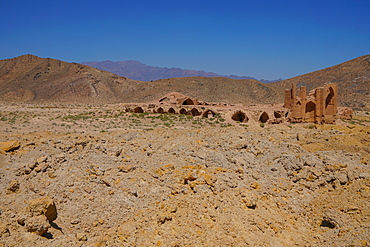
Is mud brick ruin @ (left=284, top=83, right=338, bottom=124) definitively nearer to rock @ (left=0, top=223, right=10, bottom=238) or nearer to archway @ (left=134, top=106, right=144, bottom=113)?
archway @ (left=134, top=106, right=144, bottom=113)

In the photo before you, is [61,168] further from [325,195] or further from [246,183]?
[325,195]

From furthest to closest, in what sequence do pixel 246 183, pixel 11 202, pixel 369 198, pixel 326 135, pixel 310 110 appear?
pixel 310 110 < pixel 326 135 < pixel 246 183 < pixel 369 198 < pixel 11 202

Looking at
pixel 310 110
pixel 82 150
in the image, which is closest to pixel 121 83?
pixel 310 110

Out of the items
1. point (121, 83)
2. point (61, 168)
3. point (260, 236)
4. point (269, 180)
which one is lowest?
point (260, 236)

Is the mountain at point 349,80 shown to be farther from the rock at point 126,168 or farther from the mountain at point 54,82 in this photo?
the rock at point 126,168

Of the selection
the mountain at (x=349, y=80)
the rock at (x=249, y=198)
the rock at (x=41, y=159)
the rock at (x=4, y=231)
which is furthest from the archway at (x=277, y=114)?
the mountain at (x=349, y=80)

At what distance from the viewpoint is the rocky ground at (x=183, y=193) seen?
550 centimetres

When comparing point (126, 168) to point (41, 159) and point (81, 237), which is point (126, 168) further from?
point (81, 237)

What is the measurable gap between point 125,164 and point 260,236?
14.6ft

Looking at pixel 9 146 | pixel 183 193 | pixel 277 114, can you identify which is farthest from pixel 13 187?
pixel 277 114

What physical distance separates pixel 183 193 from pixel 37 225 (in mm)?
3249

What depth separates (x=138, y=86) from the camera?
2977 inches

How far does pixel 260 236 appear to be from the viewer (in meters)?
5.79

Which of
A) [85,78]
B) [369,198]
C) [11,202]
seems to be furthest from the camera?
[85,78]
